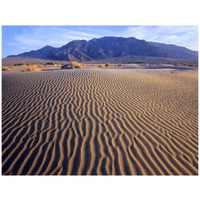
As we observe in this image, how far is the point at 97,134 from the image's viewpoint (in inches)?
140

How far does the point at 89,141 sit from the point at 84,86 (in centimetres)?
462

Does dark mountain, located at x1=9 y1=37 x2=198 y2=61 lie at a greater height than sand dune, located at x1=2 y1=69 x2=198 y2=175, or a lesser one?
greater

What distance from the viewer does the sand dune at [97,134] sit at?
2.69m

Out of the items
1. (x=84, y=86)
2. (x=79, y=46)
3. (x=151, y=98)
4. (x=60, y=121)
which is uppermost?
(x=79, y=46)

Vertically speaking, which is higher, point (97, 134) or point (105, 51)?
point (105, 51)

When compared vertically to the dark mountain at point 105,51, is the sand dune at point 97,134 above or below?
below

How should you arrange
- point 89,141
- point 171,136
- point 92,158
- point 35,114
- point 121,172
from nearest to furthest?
point 121,172 → point 92,158 → point 89,141 → point 171,136 → point 35,114

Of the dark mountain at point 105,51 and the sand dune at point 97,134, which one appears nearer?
the sand dune at point 97,134

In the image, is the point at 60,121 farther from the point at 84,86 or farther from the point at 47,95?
the point at 84,86

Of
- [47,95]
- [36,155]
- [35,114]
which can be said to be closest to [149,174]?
[36,155]

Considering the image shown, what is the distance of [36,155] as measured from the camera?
2887 millimetres

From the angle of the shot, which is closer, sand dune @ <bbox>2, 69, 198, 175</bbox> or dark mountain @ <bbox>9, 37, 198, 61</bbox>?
sand dune @ <bbox>2, 69, 198, 175</bbox>

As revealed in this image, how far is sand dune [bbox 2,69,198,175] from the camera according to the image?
2689mm

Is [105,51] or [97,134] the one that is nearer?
[97,134]
